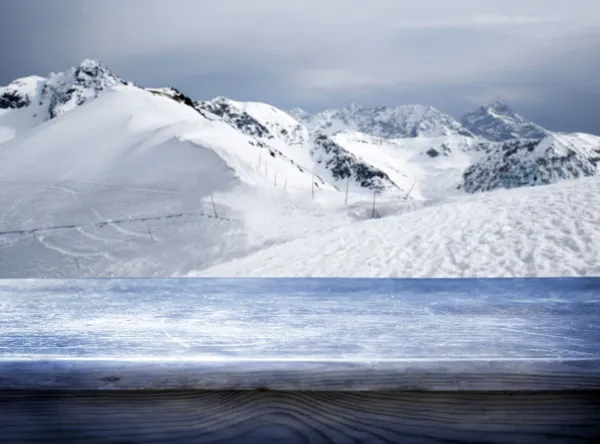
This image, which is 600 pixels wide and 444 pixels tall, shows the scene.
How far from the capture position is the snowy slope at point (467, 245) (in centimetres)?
720

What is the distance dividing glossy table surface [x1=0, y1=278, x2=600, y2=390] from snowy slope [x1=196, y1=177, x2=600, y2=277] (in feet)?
19.2

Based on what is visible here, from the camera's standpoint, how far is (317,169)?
159625mm

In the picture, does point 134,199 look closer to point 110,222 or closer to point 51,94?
point 110,222

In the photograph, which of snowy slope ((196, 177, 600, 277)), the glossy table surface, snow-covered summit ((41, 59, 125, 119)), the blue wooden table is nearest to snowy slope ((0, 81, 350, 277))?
snowy slope ((196, 177, 600, 277))

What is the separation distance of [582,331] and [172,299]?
0.78 meters

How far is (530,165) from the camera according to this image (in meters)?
145

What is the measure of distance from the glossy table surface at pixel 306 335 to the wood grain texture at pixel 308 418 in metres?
0.04

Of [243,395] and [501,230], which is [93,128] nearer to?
[501,230]

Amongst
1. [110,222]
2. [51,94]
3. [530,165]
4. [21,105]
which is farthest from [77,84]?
[110,222]

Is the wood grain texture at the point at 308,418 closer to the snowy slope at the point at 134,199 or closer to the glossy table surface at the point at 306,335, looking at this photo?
the glossy table surface at the point at 306,335

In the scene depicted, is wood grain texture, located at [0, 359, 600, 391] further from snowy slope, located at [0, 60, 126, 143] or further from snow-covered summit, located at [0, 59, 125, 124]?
snow-covered summit, located at [0, 59, 125, 124]

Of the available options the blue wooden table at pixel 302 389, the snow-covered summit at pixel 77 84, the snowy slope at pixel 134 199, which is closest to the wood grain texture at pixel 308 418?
the blue wooden table at pixel 302 389

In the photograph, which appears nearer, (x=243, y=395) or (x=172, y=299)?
(x=243, y=395)

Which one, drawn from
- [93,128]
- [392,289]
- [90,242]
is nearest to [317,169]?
[93,128]
